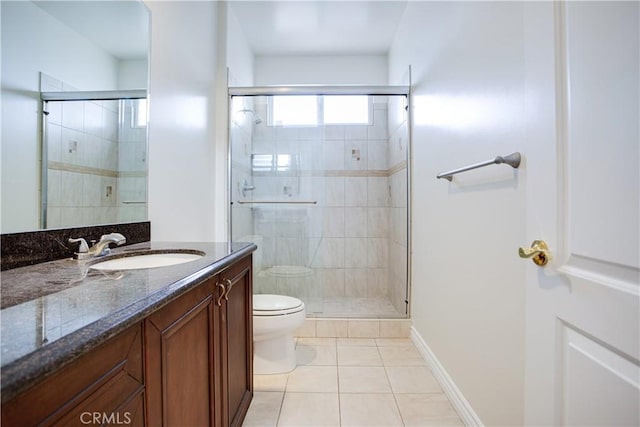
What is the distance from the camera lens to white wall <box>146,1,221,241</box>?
1.53 m

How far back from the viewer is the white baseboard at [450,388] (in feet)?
4.42

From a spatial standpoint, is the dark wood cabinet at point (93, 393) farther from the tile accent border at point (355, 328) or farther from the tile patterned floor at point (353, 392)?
the tile accent border at point (355, 328)

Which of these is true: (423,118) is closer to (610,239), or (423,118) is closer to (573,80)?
(573,80)

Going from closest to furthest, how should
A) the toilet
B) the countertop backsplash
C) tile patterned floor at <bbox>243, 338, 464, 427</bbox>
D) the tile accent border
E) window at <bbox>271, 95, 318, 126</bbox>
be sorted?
the countertop backsplash < tile patterned floor at <bbox>243, 338, 464, 427</bbox> < the toilet < the tile accent border < window at <bbox>271, 95, 318, 126</bbox>

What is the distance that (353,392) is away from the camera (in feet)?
5.48

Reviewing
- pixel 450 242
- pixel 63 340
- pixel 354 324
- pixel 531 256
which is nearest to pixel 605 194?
pixel 531 256

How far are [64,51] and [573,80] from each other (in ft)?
4.80

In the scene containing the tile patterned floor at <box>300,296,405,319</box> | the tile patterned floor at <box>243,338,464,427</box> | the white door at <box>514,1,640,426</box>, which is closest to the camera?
the white door at <box>514,1,640,426</box>

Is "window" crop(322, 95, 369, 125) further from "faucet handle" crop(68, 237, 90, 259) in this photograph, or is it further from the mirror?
"faucet handle" crop(68, 237, 90, 259)

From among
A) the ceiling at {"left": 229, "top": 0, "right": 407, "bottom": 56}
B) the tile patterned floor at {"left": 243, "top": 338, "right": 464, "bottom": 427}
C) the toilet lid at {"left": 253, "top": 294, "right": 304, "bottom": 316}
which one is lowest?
the tile patterned floor at {"left": 243, "top": 338, "right": 464, "bottom": 427}

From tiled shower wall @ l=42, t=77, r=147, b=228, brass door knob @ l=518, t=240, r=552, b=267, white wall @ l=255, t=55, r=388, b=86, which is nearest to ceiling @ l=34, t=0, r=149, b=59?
tiled shower wall @ l=42, t=77, r=147, b=228

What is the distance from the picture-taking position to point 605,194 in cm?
55

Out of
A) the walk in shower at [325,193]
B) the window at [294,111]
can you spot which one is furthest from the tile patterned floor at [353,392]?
the window at [294,111]

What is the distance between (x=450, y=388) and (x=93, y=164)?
75.8 inches
